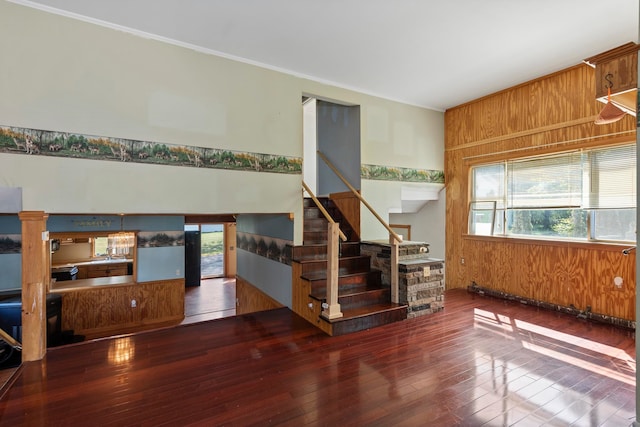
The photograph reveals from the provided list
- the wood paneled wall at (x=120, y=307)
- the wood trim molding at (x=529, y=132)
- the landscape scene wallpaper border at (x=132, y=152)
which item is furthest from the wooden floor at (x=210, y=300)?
the wood trim molding at (x=529, y=132)

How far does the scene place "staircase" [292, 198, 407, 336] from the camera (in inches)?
154

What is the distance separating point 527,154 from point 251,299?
5.77 meters

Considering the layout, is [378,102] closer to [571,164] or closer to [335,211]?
[335,211]

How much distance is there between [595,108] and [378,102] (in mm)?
3107

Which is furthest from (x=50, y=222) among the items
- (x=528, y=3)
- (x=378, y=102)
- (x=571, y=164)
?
(x=571, y=164)

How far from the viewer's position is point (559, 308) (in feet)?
15.0

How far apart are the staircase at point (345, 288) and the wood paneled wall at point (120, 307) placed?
4298 millimetres

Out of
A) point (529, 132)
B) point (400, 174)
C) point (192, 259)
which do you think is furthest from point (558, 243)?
point (192, 259)

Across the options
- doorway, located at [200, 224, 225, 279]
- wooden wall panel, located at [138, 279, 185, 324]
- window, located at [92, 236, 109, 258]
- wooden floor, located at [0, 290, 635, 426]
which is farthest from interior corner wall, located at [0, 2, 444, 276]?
doorway, located at [200, 224, 225, 279]

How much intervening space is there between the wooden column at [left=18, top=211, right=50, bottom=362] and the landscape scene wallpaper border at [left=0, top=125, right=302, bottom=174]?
0.72 m

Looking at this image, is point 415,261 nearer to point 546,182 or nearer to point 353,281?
point 353,281

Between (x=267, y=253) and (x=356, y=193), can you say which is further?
(x=267, y=253)

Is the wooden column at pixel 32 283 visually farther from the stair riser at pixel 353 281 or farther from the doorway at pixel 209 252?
the doorway at pixel 209 252

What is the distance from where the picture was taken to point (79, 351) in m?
3.29
